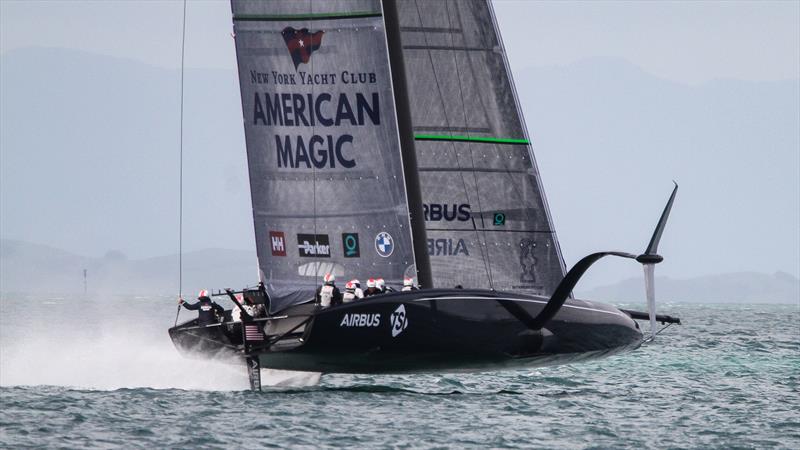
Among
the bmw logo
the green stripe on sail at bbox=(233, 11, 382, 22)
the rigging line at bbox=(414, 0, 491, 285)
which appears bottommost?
the bmw logo

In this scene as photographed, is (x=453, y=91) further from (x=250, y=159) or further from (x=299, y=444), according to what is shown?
(x=299, y=444)

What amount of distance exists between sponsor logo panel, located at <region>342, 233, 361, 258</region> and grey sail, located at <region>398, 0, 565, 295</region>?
9.36 ft

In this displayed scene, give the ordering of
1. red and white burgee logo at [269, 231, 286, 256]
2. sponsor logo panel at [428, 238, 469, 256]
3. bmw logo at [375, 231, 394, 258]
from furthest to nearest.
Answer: sponsor logo panel at [428, 238, 469, 256] < red and white burgee logo at [269, 231, 286, 256] < bmw logo at [375, 231, 394, 258]

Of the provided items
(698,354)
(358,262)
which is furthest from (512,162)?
(698,354)

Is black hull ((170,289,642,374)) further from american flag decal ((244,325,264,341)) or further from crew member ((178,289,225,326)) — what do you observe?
crew member ((178,289,225,326))

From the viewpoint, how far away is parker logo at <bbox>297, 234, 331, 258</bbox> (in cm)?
2266

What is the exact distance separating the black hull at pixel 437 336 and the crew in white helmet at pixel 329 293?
1.20ft

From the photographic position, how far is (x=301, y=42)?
22.6 meters

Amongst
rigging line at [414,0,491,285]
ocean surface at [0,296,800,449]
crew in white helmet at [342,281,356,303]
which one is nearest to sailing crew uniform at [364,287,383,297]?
crew in white helmet at [342,281,356,303]

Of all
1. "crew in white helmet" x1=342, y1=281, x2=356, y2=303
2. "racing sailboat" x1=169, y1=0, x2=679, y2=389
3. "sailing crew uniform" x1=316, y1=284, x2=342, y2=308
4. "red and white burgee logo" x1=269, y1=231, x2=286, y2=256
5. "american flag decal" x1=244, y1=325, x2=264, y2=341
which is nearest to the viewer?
"racing sailboat" x1=169, y1=0, x2=679, y2=389

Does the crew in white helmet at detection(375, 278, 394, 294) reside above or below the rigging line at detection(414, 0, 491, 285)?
below

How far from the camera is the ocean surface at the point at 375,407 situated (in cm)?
1905

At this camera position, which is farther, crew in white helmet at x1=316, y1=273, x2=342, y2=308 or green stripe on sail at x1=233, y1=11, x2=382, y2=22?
green stripe on sail at x1=233, y1=11, x2=382, y2=22

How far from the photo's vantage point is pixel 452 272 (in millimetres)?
25188
